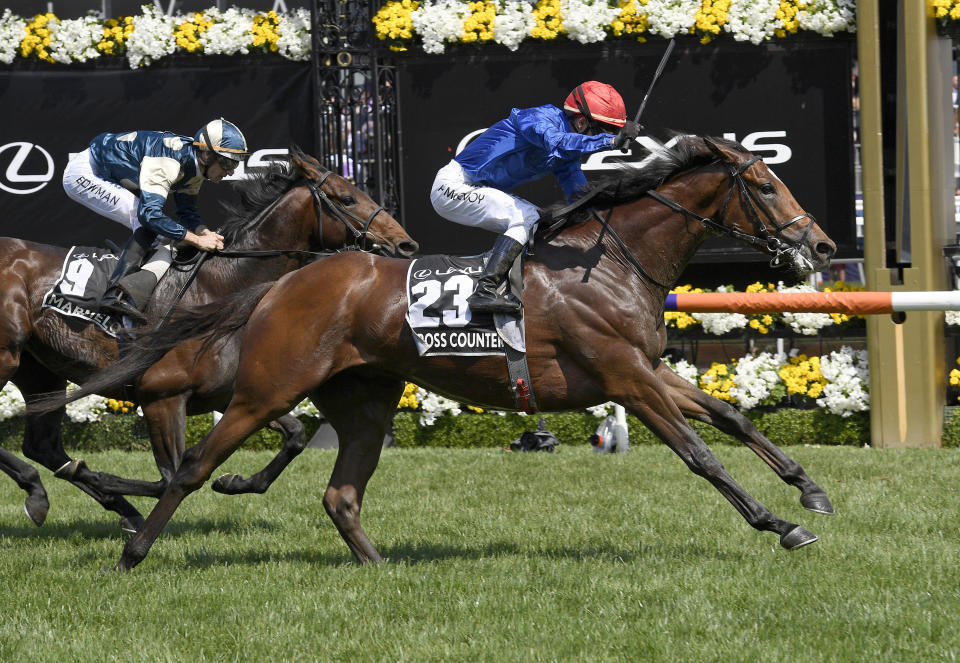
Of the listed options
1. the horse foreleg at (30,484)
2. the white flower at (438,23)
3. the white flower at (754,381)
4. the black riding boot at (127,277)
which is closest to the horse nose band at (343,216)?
the black riding boot at (127,277)

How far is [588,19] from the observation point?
32.5 ft

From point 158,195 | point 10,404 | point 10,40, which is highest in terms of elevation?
point 10,40

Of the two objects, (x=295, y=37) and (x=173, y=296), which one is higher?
(x=295, y=37)

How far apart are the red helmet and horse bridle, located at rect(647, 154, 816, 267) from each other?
0.47 meters

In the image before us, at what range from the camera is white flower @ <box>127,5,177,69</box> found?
1023cm

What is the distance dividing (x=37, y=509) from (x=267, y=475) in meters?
1.23

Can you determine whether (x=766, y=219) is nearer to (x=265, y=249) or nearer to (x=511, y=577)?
(x=511, y=577)

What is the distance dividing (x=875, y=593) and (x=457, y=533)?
232 centimetres

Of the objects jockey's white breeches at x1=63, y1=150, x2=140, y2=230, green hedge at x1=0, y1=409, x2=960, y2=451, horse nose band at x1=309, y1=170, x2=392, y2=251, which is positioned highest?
jockey's white breeches at x1=63, y1=150, x2=140, y2=230

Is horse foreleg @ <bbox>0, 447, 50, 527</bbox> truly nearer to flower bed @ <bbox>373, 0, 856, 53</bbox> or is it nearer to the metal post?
flower bed @ <bbox>373, 0, 856, 53</bbox>

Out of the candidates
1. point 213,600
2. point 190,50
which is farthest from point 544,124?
point 190,50

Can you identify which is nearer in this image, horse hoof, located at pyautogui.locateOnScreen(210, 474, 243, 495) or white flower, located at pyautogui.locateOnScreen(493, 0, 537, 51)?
horse hoof, located at pyautogui.locateOnScreen(210, 474, 243, 495)

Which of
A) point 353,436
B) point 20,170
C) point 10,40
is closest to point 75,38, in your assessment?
point 10,40

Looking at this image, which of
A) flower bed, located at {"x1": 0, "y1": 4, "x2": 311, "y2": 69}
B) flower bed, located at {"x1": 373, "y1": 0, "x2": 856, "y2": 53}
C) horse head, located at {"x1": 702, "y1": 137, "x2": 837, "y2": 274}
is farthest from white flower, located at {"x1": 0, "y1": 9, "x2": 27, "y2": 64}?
horse head, located at {"x1": 702, "y1": 137, "x2": 837, "y2": 274}
